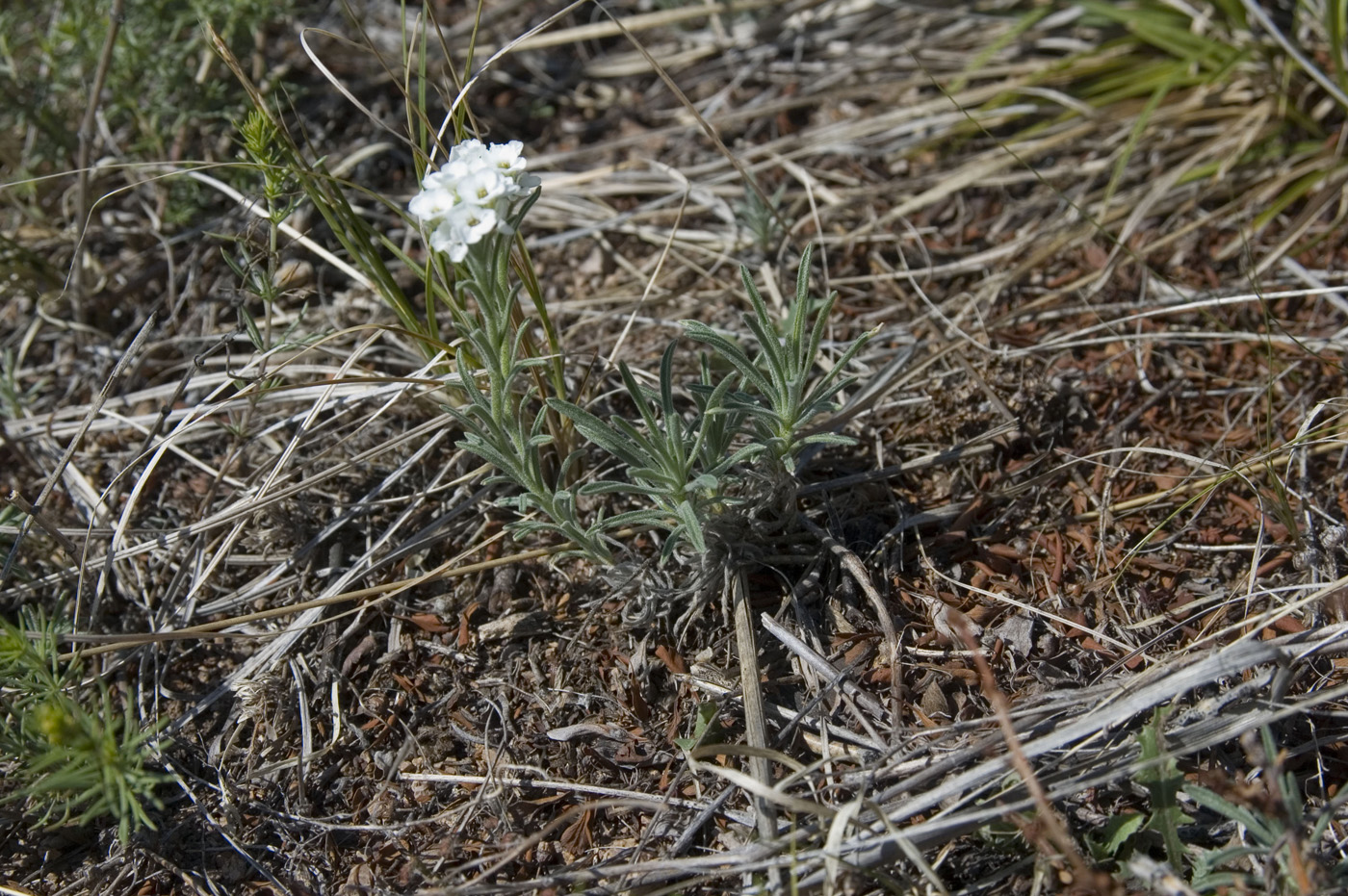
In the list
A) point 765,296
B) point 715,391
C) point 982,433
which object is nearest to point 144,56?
point 765,296

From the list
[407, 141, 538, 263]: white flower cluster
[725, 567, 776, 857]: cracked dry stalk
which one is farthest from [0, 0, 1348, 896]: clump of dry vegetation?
[407, 141, 538, 263]: white flower cluster

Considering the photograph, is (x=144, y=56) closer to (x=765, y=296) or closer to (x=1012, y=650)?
(x=765, y=296)

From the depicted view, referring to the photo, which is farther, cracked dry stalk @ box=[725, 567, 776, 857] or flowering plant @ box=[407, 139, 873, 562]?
cracked dry stalk @ box=[725, 567, 776, 857]

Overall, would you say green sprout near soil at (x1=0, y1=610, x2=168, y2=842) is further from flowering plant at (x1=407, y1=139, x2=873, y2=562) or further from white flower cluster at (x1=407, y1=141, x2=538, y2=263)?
white flower cluster at (x1=407, y1=141, x2=538, y2=263)

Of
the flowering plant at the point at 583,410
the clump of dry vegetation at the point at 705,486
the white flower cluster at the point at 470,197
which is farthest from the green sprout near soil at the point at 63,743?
the white flower cluster at the point at 470,197

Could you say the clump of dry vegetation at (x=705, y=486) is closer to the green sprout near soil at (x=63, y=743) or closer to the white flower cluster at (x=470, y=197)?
the green sprout near soil at (x=63, y=743)

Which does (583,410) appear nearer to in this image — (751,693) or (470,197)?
(470,197)
